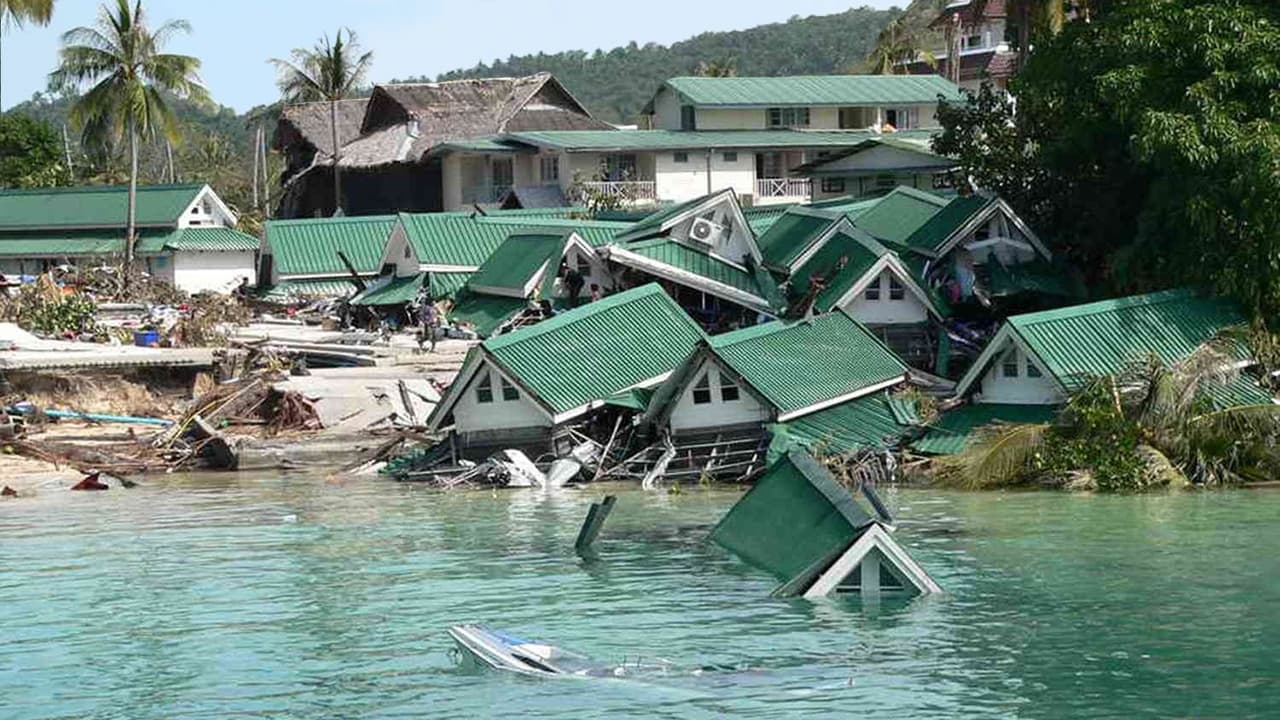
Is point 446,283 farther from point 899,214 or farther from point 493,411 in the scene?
point 493,411

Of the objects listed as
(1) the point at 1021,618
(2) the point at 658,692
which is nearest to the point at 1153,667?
(1) the point at 1021,618

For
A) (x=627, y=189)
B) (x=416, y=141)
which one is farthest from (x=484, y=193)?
(x=627, y=189)

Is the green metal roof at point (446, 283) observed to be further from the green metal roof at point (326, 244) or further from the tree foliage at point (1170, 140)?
the tree foliage at point (1170, 140)

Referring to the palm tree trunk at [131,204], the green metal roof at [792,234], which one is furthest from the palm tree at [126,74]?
the green metal roof at [792,234]

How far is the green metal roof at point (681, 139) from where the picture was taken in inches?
2894

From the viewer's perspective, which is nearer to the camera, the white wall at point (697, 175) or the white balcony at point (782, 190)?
the white wall at point (697, 175)

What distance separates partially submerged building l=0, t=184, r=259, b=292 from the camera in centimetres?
6969

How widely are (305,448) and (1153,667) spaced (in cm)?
2227

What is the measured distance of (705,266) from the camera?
49.7 m

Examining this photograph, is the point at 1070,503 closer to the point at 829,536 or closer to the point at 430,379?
the point at 829,536

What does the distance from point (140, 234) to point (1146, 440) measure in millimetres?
46489

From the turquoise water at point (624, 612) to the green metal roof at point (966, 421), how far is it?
5.30 ft

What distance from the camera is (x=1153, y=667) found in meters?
21.5

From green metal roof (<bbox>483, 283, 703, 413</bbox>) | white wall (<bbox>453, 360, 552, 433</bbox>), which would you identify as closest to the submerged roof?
green metal roof (<bbox>483, 283, 703, 413</bbox>)
